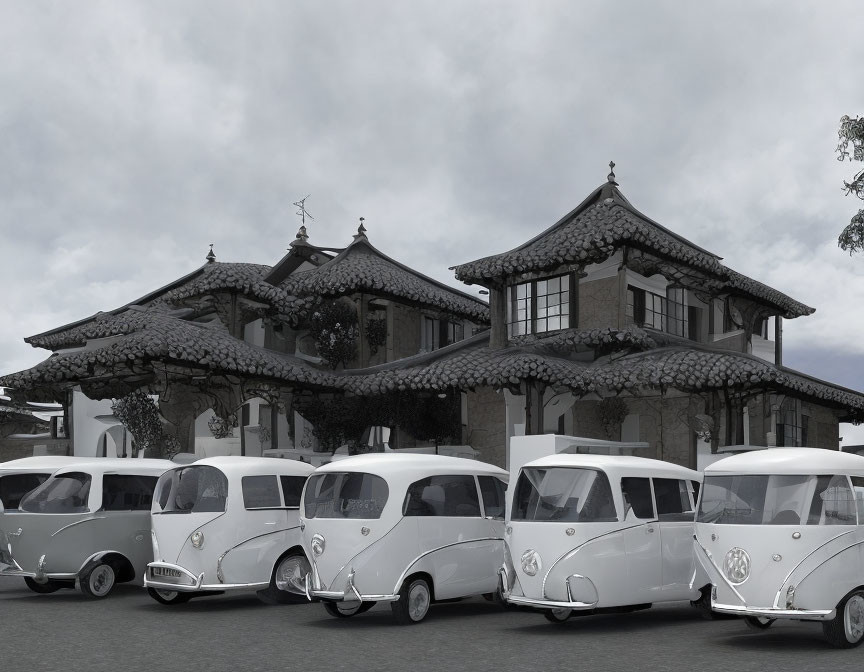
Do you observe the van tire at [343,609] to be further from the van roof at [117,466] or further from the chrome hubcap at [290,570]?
the van roof at [117,466]

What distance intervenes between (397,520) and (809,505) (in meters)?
4.77

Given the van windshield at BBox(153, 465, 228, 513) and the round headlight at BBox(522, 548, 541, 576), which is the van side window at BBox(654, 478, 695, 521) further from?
the van windshield at BBox(153, 465, 228, 513)

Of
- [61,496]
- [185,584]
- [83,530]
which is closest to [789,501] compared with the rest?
[185,584]

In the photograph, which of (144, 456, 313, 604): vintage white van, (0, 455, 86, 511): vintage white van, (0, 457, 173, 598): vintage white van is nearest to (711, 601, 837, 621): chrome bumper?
(144, 456, 313, 604): vintage white van

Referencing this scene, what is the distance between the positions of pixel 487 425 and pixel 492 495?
13312 mm

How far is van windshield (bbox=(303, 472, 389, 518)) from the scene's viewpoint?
13.2 m

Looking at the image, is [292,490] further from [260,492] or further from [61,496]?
[61,496]

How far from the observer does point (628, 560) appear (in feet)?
41.5

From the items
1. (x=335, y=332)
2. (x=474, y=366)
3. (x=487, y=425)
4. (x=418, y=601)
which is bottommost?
(x=418, y=601)

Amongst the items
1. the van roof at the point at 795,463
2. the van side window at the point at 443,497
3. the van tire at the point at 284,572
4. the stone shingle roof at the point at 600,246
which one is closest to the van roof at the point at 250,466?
the van tire at the point at 284,572

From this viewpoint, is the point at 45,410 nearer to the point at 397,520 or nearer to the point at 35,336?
the point at 35,336

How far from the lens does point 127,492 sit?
16.6 m

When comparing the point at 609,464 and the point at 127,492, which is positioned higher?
the point at 609,464

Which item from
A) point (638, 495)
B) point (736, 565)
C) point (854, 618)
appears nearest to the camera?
point (854, 618)
